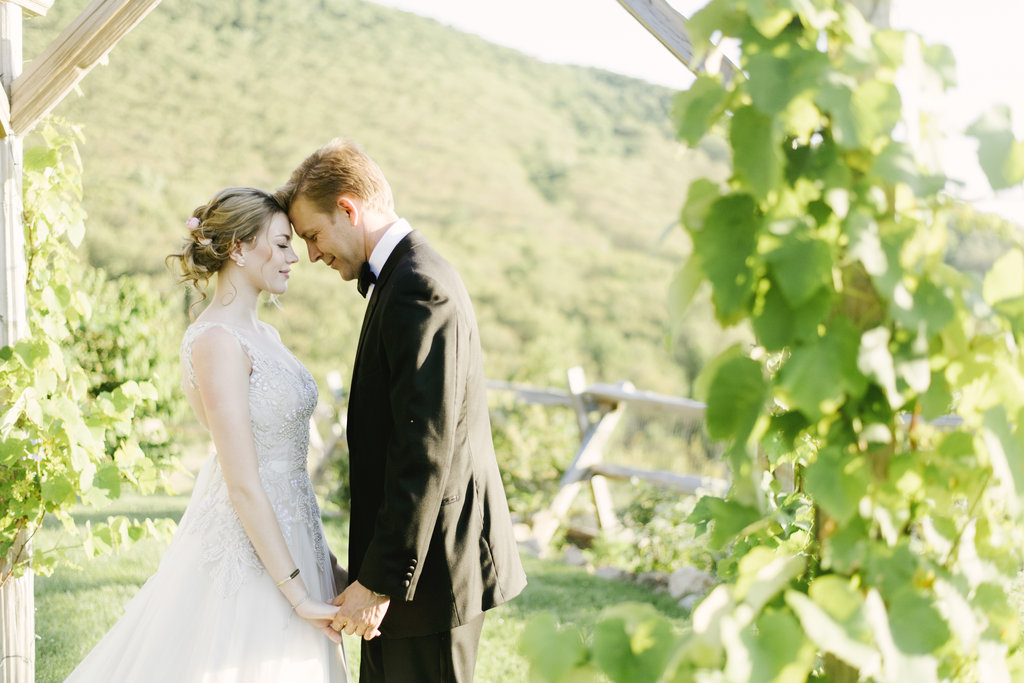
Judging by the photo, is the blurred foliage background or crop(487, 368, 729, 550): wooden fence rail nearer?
crop(487, 368, 729, 550): wooden fence rail

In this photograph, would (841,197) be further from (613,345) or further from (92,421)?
(613,345)

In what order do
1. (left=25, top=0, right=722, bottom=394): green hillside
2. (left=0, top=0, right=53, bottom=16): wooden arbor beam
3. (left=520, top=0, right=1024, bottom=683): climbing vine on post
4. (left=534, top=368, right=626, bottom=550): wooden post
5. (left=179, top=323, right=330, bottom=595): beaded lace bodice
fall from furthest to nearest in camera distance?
(left=25, top=0, right=722, bottom=394): green hillside < (left=534, top=368, right=626, bottom=550): wooden post < (left=0, top=0, right=53, bottom=16): wooden arbor beam < (left=179, top=323, right=330, bottom=595): beaded lace bodice < (left=520, top=0, right=1024, bottom=683): climbing vine on post

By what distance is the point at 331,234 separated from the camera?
2.26 metres

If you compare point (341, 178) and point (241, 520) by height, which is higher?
point (341, 178)

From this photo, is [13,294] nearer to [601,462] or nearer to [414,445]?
[414,445]

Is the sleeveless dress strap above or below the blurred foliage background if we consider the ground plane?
above

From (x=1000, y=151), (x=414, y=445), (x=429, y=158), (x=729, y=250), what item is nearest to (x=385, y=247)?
(x=414, y=445)

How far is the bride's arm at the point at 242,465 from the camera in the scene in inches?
82.0

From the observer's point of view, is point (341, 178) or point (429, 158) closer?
point (341, 178)

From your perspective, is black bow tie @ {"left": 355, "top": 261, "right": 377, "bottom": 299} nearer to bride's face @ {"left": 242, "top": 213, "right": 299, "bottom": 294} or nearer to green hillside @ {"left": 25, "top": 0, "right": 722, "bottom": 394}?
bride's face @ {"left": 242, "top": 213, "right": 299, "bottom": 294}

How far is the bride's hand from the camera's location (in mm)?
2100

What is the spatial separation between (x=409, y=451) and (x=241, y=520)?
1.79 ft

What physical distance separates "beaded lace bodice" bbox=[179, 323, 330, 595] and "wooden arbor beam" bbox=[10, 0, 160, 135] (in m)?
0.94

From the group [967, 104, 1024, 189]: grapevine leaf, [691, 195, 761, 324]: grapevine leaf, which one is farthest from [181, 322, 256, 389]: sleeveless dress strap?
[967, 104, 1024, 189]: grapevine leaf
